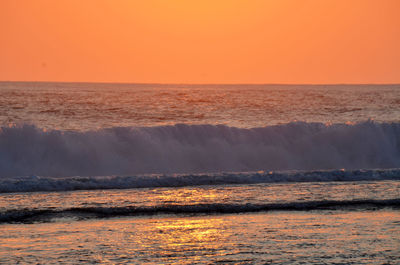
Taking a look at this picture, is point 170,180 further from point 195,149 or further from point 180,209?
point 195,149

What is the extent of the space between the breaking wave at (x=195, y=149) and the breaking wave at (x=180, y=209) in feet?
29.1

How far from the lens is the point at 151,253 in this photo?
8328 mm

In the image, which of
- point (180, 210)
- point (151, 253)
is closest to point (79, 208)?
point (180, 210)

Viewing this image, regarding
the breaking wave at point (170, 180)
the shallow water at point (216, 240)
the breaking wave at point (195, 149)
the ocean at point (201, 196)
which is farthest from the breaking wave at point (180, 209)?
the breaking wave at point (195, 149)

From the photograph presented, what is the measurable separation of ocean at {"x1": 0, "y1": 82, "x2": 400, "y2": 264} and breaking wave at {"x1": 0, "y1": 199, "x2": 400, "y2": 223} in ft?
0.07

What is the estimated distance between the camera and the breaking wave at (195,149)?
2072 centimetres

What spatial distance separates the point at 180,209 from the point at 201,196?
1.60 m

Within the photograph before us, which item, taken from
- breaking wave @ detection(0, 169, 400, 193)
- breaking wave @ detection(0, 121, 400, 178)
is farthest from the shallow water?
breaking wave @ detection(0, 121, 400, 178)

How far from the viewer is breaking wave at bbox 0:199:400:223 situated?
35.5ft

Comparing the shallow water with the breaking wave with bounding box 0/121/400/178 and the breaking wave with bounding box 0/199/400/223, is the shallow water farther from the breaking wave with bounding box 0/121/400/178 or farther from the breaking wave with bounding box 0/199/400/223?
the breaking wave with bounding box 0/121/400/178

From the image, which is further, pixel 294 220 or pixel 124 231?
pixel 294 220

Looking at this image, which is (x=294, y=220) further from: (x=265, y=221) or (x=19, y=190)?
(x=19, y=190)

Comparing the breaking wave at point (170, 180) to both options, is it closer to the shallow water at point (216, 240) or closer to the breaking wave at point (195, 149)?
the shallow water at point (216, 240)

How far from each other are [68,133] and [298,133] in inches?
360
